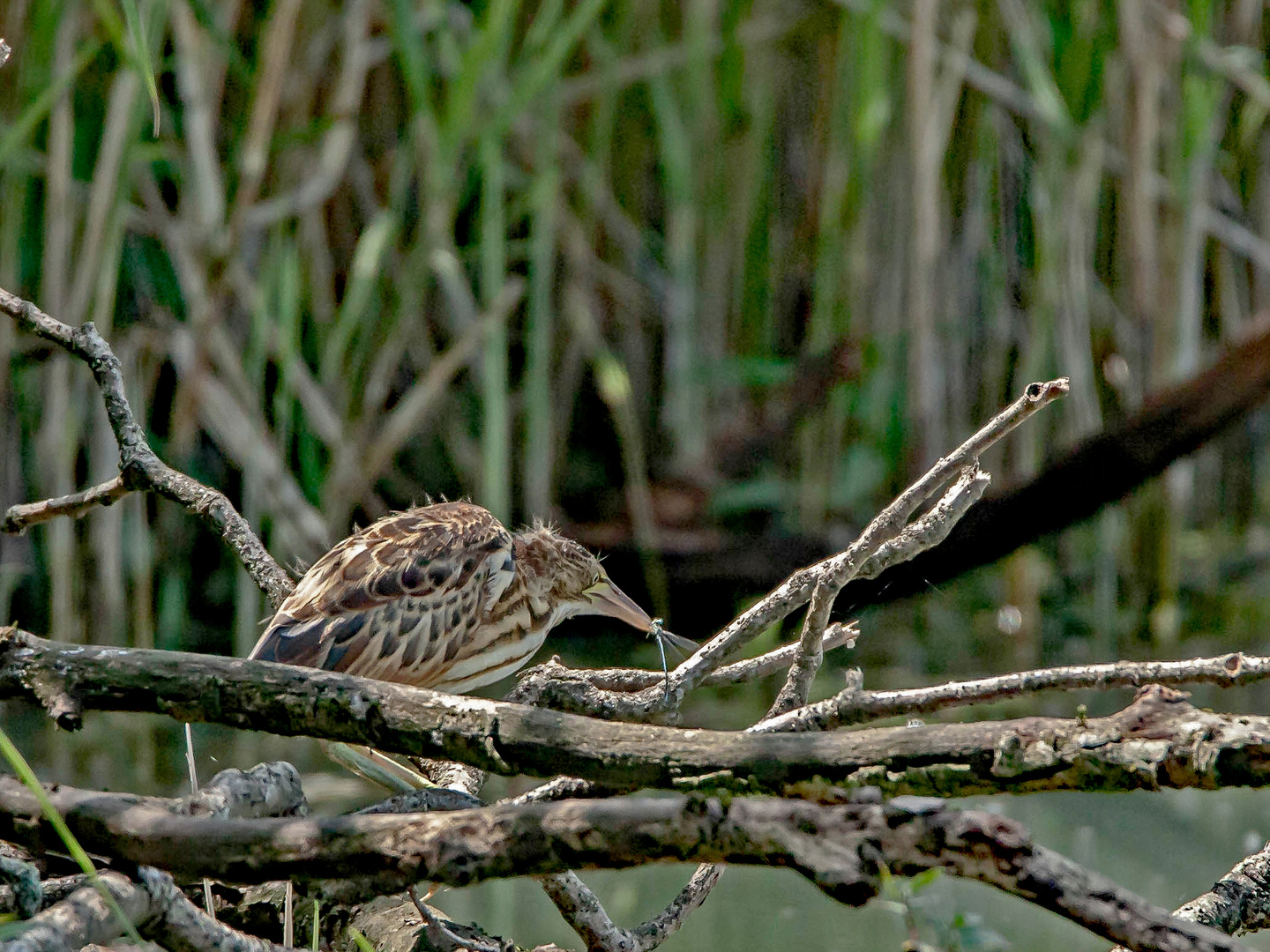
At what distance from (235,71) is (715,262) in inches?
66.5

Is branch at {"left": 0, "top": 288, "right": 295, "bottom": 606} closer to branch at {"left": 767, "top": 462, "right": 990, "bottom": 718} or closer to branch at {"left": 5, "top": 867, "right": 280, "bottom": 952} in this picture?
branch at {"left": 5, "top": 867, "right": 280, "bottom": 952}

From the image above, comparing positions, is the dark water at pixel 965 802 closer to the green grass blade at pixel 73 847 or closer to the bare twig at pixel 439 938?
the bare twig at pixel 439 938

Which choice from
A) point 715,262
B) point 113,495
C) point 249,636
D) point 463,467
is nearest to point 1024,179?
point 715,262

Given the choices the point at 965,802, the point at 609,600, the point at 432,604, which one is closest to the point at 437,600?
the point at 432,604

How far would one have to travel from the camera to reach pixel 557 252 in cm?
485

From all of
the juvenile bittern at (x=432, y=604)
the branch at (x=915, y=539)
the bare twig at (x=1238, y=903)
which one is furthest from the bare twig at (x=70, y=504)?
the bare twig at (x=1238, y=903)

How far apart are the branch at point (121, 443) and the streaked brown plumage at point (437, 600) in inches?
9.3

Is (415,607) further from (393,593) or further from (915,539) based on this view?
(915,539)

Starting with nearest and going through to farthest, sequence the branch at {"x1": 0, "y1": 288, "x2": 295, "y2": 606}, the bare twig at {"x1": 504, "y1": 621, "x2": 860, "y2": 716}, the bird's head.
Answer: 1. the bare twig at {"x1": 504, "y1": 621, "x2": 860, "y2": 716}
2. the branch at {"x1": 0, "y1": 288, "x2": 295, "y2": 606}
3. the bird's head

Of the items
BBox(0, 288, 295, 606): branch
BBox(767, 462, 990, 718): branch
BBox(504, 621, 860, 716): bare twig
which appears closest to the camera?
BBox(767, 462, 990, 718): branch

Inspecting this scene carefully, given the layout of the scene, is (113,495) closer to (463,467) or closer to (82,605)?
(82,605)

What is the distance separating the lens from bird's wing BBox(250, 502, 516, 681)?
2.18m

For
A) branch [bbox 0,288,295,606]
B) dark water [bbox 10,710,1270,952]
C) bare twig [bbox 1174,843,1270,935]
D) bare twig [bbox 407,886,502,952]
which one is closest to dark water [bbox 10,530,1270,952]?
dark water [bbox 10,710,1270,952]

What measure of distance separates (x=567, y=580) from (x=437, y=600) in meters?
0.45
